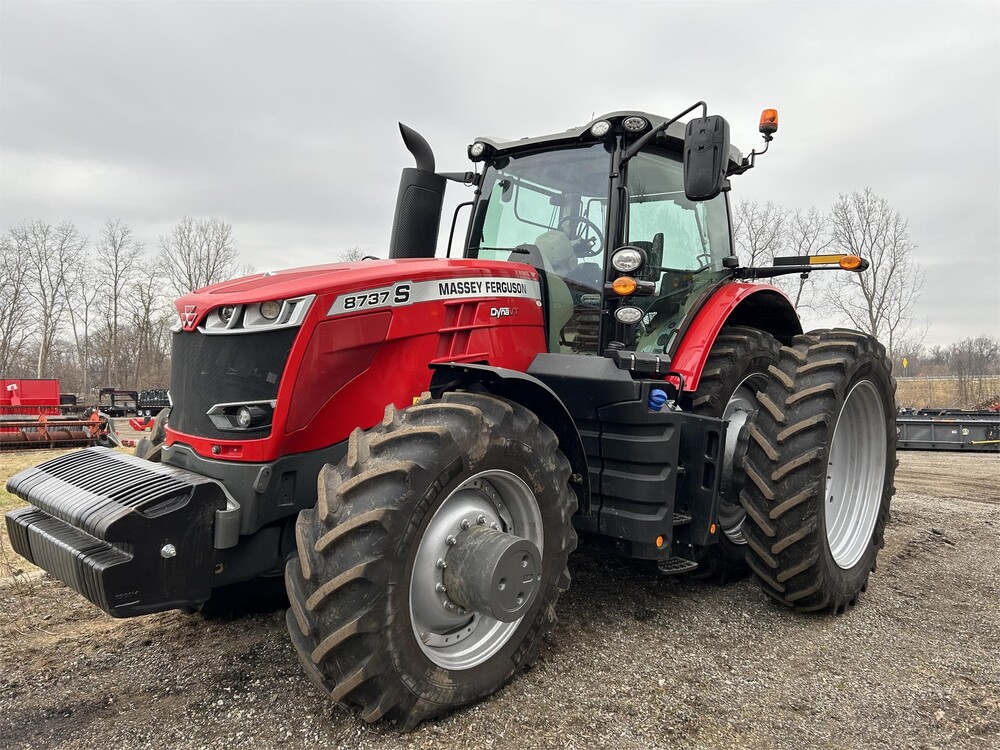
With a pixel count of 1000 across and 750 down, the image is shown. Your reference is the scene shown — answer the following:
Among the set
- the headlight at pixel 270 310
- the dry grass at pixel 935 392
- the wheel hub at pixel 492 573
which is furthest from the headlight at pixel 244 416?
the dry grass at pixel 935 392

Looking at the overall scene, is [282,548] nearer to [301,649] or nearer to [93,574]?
[301,649]

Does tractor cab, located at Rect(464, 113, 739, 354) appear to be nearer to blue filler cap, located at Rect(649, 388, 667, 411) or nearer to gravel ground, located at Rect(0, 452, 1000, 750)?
blue filler cap, located at Rect(649, 388, 667, 411)

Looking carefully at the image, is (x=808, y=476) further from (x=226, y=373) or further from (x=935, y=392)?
(x=935, y=392)

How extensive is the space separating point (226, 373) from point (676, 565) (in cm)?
266

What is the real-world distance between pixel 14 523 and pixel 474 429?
1.90 meters

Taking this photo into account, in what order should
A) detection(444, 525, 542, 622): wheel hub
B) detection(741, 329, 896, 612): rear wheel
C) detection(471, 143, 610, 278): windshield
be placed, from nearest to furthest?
detection(444, 525, 542, 622): wheel hub → detection(741, 329, 896, 612): rear wheel → detection(471, 143, 610, 278): windshield

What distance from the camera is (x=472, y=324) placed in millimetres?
3143

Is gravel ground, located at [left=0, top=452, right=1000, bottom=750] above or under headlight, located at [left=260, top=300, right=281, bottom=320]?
under

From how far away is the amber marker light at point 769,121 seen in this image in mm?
3789

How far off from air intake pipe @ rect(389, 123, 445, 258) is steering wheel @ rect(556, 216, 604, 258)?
72 cm

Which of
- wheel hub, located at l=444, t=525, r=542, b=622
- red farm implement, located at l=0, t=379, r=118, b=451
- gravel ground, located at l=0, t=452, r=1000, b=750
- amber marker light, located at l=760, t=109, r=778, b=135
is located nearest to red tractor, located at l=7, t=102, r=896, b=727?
wheel hub, located at l=444, t=525, r=542, b=622

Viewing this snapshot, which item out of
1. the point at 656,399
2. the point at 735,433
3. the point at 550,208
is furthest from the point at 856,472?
the point at 550,208

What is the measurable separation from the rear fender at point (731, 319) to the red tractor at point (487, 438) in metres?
0.02

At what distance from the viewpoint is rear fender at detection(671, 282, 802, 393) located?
3701 millimetres
